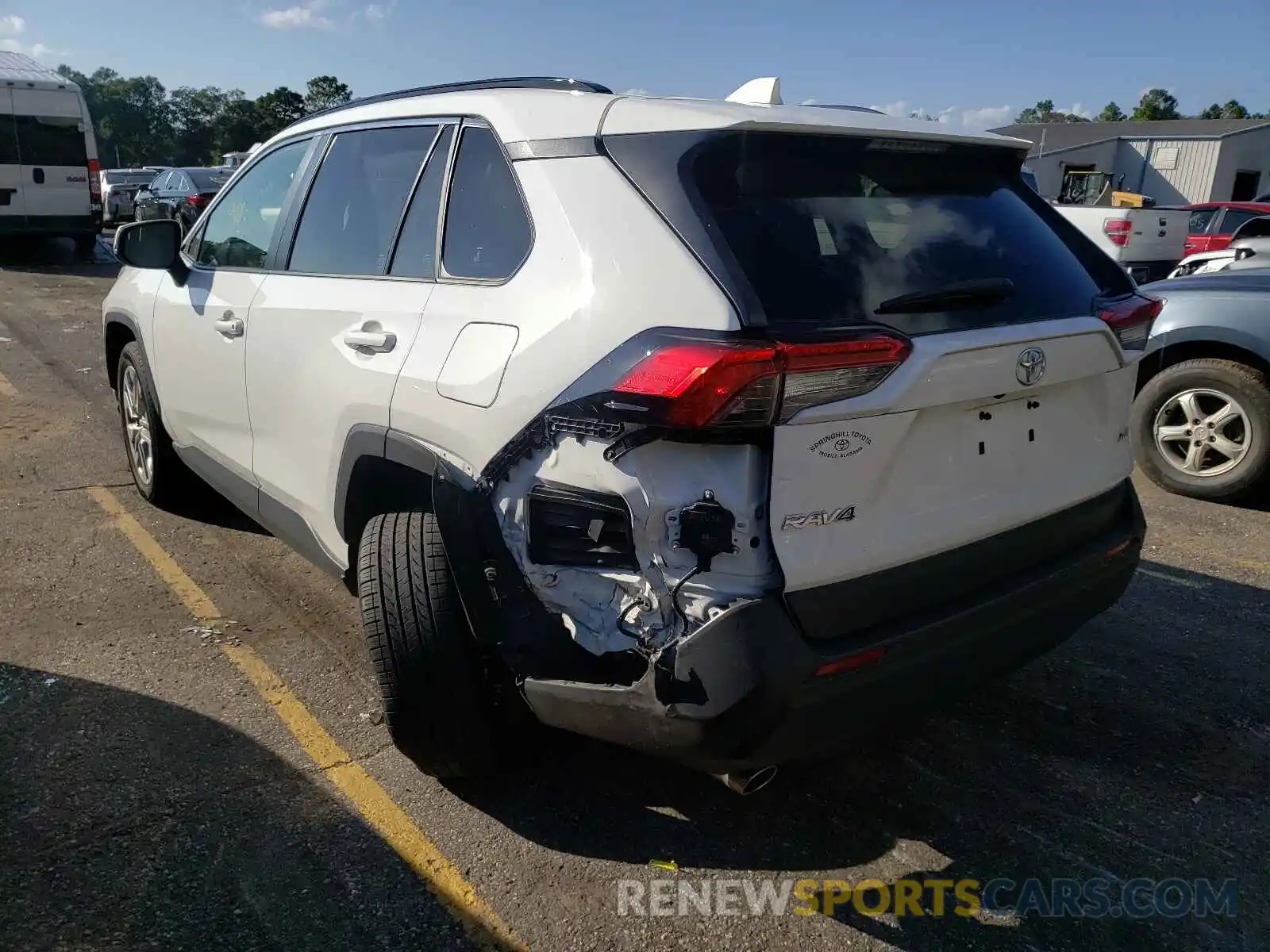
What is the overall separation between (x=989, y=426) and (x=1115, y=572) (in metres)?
0.79

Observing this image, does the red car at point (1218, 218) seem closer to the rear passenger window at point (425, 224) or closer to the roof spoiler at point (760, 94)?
the roof spoiler at point (760, 94)

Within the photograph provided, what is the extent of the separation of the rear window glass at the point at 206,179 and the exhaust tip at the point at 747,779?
2274cm

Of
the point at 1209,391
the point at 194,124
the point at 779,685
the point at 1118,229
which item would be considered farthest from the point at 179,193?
the point at 194,124

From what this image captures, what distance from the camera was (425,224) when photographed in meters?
2.89

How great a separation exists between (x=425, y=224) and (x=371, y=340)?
38 cm

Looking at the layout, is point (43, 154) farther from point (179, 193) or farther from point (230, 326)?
point (230, 326)

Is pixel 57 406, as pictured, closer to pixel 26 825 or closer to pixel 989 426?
pixel 26 825

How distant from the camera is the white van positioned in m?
15.3

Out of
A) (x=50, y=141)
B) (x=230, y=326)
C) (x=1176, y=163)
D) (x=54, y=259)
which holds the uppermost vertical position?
(x=1176, y=163)

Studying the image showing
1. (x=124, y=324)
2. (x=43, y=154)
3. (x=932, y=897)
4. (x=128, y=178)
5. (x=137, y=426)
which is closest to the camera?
(x=932, y=897)

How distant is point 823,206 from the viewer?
2.35 metres

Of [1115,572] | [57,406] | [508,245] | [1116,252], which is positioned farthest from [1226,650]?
[1116,252]

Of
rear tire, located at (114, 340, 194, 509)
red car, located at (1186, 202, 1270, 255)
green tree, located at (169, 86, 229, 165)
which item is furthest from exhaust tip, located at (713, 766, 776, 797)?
green tree, located at (169, 86, 229, 165)

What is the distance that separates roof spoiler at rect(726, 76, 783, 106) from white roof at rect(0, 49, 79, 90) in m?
16.4
